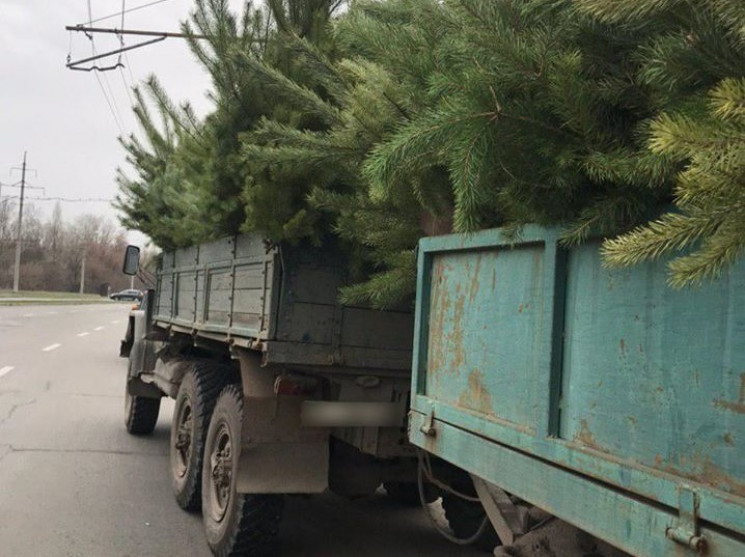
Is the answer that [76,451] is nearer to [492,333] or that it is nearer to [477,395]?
[477,395]

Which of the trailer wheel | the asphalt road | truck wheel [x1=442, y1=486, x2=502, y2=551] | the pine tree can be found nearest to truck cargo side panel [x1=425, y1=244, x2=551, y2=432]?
the pine tree

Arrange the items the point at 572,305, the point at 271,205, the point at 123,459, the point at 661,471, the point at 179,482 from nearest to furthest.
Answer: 1. the point at 661,471
2. the point at 572,305
3. the point at 271,205
4. the point at 179,482
5. the point at 123,459

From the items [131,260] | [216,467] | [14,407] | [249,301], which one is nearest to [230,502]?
[216,467]

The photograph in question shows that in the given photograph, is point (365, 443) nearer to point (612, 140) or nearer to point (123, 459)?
point (612, 140)

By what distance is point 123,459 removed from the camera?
7.43 metres

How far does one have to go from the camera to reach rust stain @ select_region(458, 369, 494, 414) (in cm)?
226

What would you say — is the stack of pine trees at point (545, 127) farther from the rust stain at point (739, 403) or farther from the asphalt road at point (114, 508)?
the asphalt road at point (114, 508)

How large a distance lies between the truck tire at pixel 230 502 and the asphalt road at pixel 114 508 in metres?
0.34

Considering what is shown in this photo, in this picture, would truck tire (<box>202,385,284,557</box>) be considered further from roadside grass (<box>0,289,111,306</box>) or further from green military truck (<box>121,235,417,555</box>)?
roadside grass (<box>0,289,111,306</box>)

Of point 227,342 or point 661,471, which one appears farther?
point 227,342

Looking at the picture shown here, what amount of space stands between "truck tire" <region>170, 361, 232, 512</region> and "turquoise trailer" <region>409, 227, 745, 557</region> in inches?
119

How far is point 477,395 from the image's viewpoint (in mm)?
2311

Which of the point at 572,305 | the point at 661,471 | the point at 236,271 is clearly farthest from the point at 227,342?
the point at 661,471

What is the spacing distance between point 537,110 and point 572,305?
514mm
